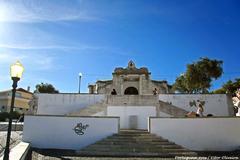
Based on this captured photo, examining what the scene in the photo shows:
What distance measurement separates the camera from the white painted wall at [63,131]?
1398 centimetres

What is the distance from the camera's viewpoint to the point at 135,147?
12820mm

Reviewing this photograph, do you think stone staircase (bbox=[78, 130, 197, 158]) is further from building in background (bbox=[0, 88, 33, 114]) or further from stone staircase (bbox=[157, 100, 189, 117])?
building in background (bbox=[0, 88, 33, 114])

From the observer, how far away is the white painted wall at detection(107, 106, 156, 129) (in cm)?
1929

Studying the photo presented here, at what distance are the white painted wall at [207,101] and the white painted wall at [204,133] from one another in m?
9.45

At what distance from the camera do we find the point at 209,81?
31359 millimetres

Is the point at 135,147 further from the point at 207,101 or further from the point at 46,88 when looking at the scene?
the point at 46,88

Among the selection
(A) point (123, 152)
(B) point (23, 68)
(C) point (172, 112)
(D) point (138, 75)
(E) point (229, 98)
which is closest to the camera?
(B) point (23, 68)

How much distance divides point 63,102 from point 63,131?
428 inches

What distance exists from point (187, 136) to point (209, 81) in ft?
63.6

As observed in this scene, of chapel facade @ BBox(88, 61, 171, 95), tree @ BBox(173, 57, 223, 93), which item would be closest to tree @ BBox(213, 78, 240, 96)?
tree @ BBox(173, 57, 223, 93)

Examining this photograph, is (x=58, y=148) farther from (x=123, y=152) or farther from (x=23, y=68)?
(x=23, y=68)

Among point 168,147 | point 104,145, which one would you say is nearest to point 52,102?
point 104,145

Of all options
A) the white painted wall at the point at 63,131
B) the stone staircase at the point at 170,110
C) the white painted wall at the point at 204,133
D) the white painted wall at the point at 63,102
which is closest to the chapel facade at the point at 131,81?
the white painted wall at the point at 63,102

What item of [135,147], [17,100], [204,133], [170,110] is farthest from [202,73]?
[17,100]
